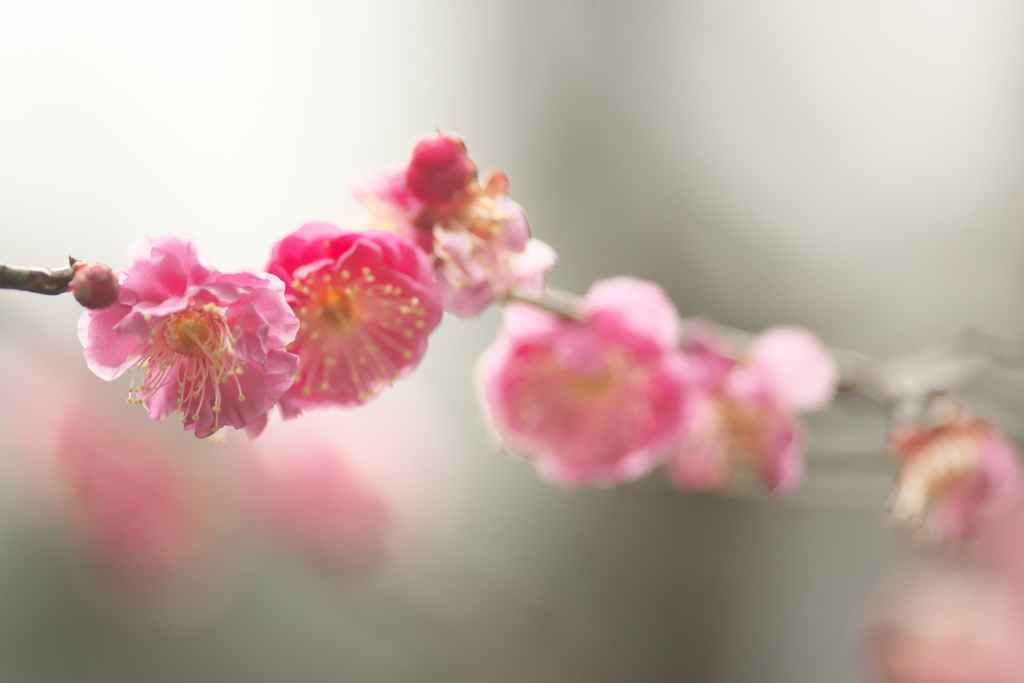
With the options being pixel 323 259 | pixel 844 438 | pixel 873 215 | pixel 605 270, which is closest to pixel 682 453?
pixel 844 438

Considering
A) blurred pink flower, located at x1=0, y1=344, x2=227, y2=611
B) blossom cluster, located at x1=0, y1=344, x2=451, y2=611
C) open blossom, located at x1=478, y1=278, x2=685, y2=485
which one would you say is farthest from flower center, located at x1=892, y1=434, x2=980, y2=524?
blurred pink flower, located at x1=0, y1=344, x2=227, y2=611

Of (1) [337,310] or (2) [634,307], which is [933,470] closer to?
(2) [634,307]

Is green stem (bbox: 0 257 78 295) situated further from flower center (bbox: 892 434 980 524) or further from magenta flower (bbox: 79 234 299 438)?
flower center (bbox: 892 434 980 524)

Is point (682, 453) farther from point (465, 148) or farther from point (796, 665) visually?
point (796, 665)

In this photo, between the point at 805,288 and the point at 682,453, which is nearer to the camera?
the point at 682,453

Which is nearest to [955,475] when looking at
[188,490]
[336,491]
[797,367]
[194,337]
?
[797,367]
